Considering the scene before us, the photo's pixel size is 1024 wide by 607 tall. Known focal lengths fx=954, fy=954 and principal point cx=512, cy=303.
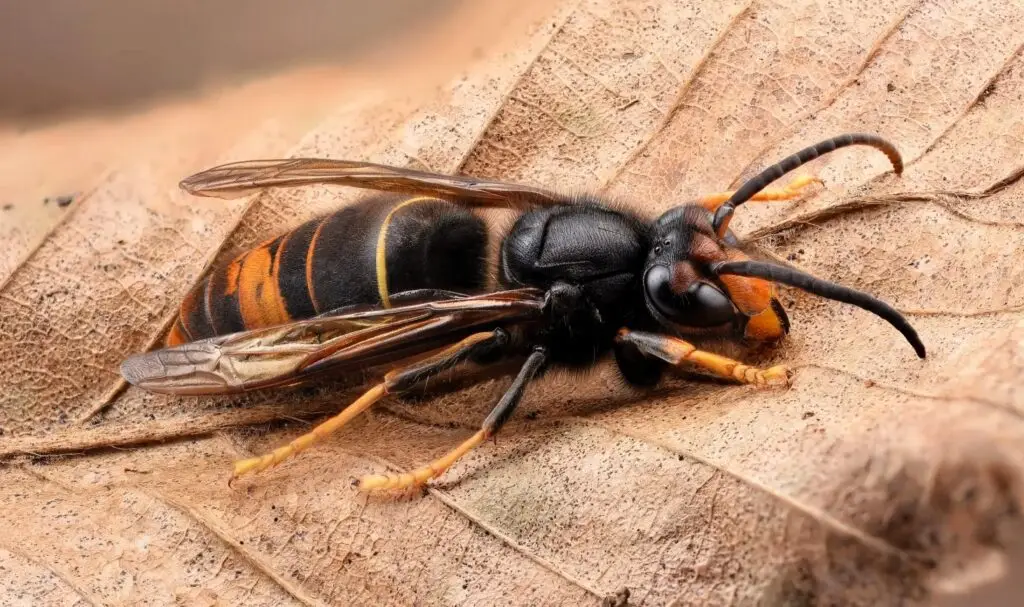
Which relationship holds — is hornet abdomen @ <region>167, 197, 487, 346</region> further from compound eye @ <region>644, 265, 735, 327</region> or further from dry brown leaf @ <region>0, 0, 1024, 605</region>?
compound eye @ <region>644, 265, 735, 327</region>

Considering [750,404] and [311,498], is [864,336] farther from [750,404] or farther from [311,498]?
[311,498]

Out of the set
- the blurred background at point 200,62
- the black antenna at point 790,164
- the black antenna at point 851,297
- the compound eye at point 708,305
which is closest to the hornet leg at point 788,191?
the black antenna at point 790,164

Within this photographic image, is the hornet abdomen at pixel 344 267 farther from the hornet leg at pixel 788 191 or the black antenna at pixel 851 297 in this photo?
the black antenna at pixel 851 297

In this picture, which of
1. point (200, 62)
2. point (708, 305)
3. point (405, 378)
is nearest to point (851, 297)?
point (708, 305)

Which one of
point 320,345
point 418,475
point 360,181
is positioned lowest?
point 418,475

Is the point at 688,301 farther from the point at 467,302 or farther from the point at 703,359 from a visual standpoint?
the point at 467,302
